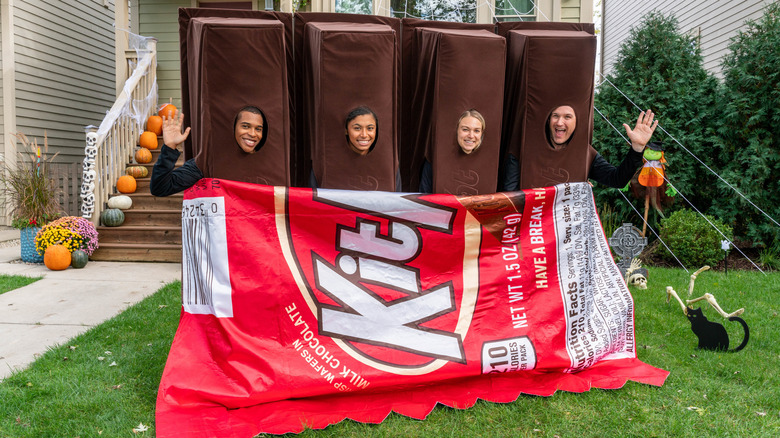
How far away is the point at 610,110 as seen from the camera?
7.07 metres

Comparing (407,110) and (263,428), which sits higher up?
(407,110)

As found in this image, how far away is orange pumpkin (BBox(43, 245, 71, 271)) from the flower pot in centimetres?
51

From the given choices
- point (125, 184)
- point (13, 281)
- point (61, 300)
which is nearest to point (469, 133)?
point (61, 300)

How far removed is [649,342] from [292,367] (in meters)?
2.56

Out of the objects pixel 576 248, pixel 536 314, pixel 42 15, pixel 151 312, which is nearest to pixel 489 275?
pixel 536 314

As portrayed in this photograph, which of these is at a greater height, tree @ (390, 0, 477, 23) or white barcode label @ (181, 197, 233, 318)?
tree @ (390, 0, 477, 23)

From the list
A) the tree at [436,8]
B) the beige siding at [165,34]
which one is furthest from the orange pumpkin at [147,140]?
the tree at [436,8]

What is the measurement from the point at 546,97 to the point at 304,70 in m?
1.41

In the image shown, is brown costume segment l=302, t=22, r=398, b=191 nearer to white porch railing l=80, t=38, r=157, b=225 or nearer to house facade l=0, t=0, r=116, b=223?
white porch railing l=80, t=38, r=157, b=225

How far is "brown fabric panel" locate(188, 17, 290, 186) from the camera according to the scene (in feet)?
8.34

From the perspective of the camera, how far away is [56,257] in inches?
218

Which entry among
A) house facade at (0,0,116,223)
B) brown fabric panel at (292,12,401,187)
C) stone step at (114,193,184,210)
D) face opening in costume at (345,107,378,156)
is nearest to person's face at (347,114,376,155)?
face opening in costume at (345,107,378,156)

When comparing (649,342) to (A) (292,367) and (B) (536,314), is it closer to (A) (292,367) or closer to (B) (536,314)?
(B) (536,314)

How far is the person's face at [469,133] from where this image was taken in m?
2.81
